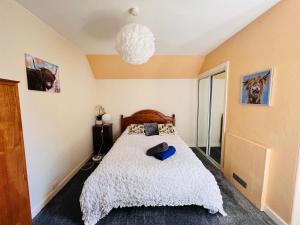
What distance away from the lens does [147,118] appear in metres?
3.70

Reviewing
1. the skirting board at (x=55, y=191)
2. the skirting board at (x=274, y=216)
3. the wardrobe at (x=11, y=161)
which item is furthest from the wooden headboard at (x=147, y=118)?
the wardrobe at (x=11, y=161)

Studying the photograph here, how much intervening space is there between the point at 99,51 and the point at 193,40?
73.1 inches

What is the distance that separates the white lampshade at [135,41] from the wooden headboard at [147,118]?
219cm

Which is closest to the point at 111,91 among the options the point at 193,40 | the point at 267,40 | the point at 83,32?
the point at 83,32

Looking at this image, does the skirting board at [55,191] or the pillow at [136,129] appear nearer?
the skirting board at [55,191]

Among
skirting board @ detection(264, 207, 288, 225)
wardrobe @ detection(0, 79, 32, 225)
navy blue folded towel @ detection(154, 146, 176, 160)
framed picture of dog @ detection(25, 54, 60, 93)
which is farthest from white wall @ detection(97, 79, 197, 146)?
wardrobe @ detection(0, 79, 32, 225)

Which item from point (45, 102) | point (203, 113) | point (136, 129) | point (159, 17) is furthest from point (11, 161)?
point (203, 113)

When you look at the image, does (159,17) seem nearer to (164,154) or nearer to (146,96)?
(164,154)

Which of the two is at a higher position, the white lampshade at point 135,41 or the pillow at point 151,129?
the white lampshade at point 135,41

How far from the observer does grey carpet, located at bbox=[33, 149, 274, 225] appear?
1608 millimetres

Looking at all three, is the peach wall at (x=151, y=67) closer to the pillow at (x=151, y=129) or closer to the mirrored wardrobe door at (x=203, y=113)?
the mirrored wardrobe door at (x=203, y=113)

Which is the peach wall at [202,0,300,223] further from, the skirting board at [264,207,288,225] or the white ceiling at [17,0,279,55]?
the white ceiling at [17,0,279,55]

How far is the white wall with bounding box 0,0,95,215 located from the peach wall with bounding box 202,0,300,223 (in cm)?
275

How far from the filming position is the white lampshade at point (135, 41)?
1.45 m
